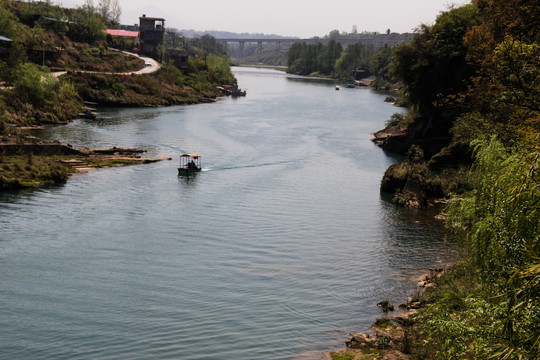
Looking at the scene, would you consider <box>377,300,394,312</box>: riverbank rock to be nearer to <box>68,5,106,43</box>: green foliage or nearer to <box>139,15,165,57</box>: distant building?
<box>68,5,106,43</box>: green foliage

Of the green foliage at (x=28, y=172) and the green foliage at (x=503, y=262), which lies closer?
the green foliage at (x=503, y=262)

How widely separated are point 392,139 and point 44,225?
51834 mm

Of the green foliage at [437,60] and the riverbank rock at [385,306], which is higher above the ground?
the green foliage at [437,60]

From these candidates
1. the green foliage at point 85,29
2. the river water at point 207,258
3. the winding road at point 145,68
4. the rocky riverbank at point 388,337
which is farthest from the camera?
the green foliage at point 85,29

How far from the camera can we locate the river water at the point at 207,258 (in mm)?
24156

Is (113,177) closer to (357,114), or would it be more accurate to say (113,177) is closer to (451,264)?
(451,264)

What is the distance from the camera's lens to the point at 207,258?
3394cm

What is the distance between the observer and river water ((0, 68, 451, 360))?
2416 centimetres

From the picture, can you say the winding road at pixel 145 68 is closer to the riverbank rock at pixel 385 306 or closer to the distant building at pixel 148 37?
the distant building at pixel 148 37

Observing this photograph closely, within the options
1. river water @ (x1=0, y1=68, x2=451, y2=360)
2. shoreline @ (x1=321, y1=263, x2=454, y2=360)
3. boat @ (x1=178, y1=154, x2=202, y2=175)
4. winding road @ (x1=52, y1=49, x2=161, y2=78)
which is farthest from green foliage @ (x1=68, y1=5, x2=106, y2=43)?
shoreline @ (x1=321, y1=263, x2=454, y2=360)

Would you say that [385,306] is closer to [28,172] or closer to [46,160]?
[28,172]

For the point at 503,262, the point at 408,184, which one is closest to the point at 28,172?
the point at 408,184

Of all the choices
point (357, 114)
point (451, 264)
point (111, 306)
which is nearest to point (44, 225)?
point (111, 306)

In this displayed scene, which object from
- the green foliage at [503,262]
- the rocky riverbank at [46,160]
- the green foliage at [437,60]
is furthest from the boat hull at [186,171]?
the green foliage at [503,262]
